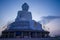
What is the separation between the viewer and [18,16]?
12531mm

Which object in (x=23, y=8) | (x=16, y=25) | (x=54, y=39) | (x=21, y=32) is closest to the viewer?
(x=54, y=39)

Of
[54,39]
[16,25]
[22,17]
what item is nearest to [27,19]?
[22,17]

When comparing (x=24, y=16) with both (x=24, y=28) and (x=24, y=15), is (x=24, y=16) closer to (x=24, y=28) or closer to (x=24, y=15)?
(x=24, y=15)

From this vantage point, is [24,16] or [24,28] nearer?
[24,28]

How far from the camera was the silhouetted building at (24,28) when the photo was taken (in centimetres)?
997

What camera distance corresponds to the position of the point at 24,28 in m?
10.9

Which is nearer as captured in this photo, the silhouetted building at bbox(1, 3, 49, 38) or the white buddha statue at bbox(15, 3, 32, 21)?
the silhouetted building at bbox(1, 3, 49, 38)

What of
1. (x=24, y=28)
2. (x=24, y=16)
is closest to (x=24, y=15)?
(x=24, y=16)

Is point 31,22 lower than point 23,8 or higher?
lower

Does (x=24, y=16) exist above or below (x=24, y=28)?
above

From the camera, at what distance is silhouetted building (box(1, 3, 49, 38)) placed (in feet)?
32.7

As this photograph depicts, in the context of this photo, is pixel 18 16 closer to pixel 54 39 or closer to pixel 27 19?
pixel 27 19

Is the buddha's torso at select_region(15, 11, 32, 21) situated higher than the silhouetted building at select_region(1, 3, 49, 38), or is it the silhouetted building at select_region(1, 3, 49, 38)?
the buddha's torso at select_region(15, 11, 32, 21)

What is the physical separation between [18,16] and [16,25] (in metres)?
1.40
